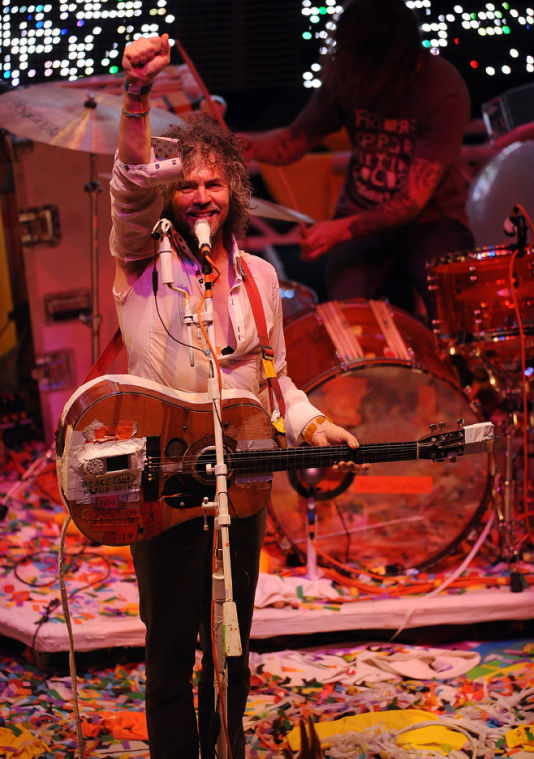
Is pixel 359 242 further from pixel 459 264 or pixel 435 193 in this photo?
pixel 459 264

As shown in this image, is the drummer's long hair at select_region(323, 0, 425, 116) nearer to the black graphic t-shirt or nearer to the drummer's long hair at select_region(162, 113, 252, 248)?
the black graphic t-shirt

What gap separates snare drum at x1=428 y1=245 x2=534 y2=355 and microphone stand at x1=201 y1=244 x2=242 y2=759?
2.12 metres

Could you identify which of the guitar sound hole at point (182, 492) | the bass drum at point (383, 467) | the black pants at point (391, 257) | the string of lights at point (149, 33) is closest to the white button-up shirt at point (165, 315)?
the guitar sound hole at point (182, 492)

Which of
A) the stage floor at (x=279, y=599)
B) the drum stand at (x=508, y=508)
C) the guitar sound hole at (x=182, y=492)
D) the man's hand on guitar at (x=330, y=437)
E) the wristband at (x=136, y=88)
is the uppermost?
the wristband at (x=136, y=88)

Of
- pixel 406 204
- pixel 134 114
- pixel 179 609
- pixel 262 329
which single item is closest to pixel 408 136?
pixel 406 204

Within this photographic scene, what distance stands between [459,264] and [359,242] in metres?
1.33

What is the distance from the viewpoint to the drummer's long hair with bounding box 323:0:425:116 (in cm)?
490

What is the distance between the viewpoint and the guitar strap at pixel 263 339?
2357 millimetres

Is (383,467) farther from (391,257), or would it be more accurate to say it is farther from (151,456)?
(151,456)

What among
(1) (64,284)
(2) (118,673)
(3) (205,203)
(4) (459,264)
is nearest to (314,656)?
(2) (118,673)

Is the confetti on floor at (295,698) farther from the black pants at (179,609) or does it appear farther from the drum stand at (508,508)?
the black pants at (179,609)

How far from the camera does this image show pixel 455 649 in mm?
3775

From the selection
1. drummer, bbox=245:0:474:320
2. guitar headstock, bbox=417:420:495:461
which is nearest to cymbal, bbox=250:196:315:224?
drummer, bbox=245:0:474:320

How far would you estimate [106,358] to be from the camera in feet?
7.88
